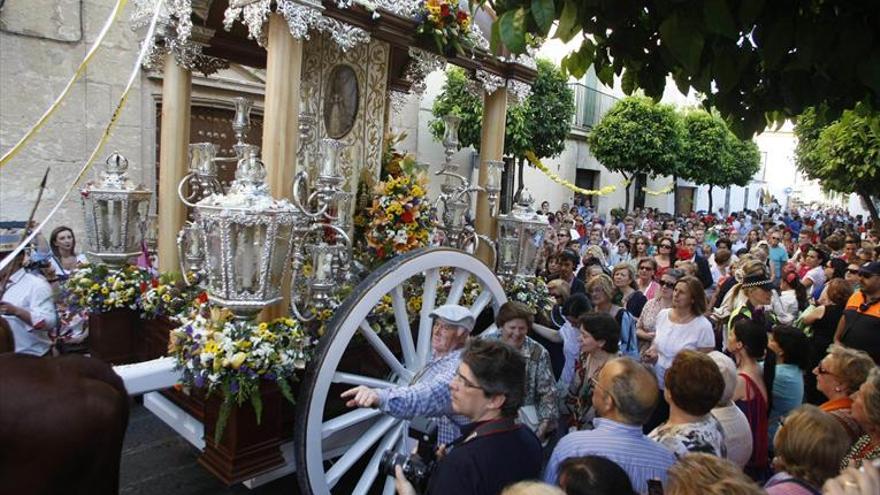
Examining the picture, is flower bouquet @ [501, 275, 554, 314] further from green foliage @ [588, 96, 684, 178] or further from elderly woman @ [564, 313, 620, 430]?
green foliage @ [588, 96, 684, 178]

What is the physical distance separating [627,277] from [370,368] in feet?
8.53

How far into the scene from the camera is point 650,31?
102 inches

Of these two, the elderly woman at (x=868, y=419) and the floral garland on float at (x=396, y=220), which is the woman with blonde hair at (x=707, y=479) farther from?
the floral garland on float at (x=396, y=220)

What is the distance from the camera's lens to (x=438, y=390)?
105 inches

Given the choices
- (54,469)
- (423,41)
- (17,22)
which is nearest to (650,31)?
(423,41)

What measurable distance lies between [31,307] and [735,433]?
164 inches

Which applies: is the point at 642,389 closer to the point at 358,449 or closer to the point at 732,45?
the point at 732,45

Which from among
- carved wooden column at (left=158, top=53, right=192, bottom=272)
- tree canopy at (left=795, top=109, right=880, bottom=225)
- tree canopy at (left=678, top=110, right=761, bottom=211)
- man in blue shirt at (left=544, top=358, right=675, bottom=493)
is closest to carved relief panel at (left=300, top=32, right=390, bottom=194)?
carved wooden column at (left=158, top=53, right=192, bottom=272)

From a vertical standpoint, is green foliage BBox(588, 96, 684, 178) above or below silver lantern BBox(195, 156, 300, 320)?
above

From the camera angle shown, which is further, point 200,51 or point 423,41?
point 200,51

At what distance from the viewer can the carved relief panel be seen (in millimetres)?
4086

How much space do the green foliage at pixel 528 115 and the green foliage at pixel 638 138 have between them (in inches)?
140

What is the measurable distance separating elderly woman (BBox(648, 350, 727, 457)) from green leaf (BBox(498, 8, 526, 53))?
54.9 inches

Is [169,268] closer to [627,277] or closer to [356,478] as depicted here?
[356,478]
